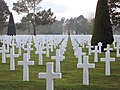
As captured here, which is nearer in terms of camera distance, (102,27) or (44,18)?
(102,27)

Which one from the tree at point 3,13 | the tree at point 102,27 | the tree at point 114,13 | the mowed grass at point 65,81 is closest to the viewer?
the mowed grass at point 65,81

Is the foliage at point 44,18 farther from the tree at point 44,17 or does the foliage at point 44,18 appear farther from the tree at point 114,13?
the tree at point 114,13

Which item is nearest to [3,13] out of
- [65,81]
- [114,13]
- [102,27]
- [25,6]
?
[25,6]

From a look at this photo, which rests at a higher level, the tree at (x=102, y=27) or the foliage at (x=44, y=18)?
the foliage at (x=44, y=18)

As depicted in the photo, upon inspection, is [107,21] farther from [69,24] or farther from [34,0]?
[69,24]

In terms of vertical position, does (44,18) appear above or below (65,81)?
above

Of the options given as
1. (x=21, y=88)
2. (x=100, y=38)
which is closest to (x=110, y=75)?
(x=21, y=88)

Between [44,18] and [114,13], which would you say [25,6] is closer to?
[44,18]

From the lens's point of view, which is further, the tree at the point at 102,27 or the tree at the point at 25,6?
the tree at the point at 25,6

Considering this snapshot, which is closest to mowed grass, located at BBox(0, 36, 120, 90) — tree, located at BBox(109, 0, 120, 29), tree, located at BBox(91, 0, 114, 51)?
tree, located at BBox(91, 0, 114, 51)

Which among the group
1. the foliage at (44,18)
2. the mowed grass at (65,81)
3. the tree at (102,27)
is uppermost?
the foliage at (44,18)

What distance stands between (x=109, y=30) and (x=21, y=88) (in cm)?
1407

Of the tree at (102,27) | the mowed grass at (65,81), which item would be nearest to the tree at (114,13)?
the tree at (102,27)

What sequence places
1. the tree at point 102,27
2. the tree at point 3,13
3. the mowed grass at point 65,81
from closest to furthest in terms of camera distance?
the mowed grass at point 65,81
the tree at point 102,27
the tree at point 3,13
